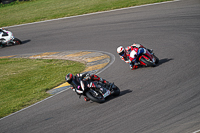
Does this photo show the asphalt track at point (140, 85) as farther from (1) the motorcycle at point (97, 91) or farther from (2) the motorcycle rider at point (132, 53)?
(2) the motorcycle rider at point (132, 53)

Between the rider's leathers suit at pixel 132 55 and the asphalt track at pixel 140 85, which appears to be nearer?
the asphalt track at pixel 140 85

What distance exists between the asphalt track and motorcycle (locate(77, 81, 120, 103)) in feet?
0.85

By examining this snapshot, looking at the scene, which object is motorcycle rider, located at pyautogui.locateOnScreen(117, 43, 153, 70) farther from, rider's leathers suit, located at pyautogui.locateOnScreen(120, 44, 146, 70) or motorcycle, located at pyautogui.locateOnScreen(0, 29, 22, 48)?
motorcycle, located at pyautogui.locateOnScreen(0, 29, 22, 48)

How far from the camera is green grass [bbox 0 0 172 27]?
27.2 m

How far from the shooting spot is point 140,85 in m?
11.0

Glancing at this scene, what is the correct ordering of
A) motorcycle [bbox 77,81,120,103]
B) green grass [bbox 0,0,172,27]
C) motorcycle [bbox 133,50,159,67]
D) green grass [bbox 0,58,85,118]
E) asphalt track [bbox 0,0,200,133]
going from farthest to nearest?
green grass [bbox 0,0,172,27] → green grass [bbox 0,58,85,118] → motorcycle [bbox 133,50,159,67] → motorcycle [bbox 77,81,120,103] → asphalt track [bbox 0,0,200,133]

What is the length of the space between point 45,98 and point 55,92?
2.07 feet

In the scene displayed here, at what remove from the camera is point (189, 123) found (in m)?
7.26

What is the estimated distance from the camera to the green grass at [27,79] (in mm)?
12956

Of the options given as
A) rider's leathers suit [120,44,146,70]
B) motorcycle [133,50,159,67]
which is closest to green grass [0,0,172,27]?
rider's leathers suit [120,44,146,70]

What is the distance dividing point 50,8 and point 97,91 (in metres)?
24.6

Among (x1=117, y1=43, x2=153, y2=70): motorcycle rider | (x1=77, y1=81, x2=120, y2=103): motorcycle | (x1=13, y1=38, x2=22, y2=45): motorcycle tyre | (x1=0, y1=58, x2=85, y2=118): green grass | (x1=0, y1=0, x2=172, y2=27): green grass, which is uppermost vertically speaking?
(x1=0, y1=0, x2=172, y2=27): green grass

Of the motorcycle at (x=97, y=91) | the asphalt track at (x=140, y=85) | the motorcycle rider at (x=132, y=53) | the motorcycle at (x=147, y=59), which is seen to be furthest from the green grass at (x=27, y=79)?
the motorcycle at (x=147, y=59)

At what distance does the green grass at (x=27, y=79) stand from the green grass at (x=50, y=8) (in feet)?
32.9
